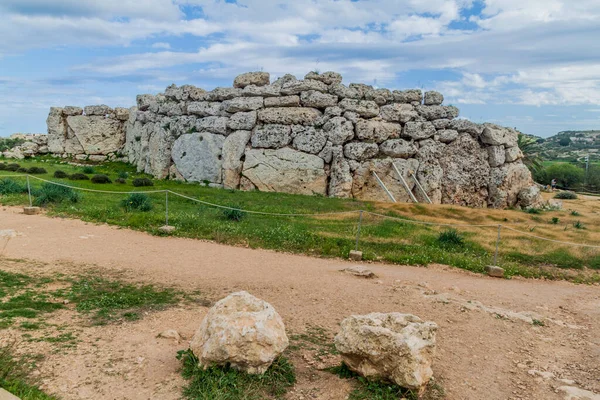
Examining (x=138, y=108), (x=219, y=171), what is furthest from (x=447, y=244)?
(x=138, y=108)

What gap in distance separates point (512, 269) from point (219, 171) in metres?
16.4

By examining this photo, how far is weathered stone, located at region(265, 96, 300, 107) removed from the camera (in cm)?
2323

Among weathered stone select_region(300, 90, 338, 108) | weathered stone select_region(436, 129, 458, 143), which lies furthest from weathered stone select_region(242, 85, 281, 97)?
weathered stone select_region(436, 129, 458, 143)

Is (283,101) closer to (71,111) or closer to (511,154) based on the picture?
(511,154)

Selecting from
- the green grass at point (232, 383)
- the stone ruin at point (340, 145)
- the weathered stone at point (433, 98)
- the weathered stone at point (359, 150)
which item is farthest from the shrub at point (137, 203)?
the weathered stone at point (433, 98)

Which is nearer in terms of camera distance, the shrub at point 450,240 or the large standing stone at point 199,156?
the shrub at point 450,240

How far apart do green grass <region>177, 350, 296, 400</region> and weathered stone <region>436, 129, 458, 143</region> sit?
20.1 m

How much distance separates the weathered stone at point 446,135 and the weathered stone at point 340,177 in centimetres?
565

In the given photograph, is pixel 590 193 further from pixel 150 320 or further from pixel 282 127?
pixel 150 320

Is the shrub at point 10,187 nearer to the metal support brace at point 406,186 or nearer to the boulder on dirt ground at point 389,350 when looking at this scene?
the boulder on dirt ground at point 389,350

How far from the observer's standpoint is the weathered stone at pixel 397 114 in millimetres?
23281

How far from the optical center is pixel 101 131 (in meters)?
32.2

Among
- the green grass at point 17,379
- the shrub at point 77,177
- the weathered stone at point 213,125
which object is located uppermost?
the weathered stone at point 213,125

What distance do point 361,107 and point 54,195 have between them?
608 inches
